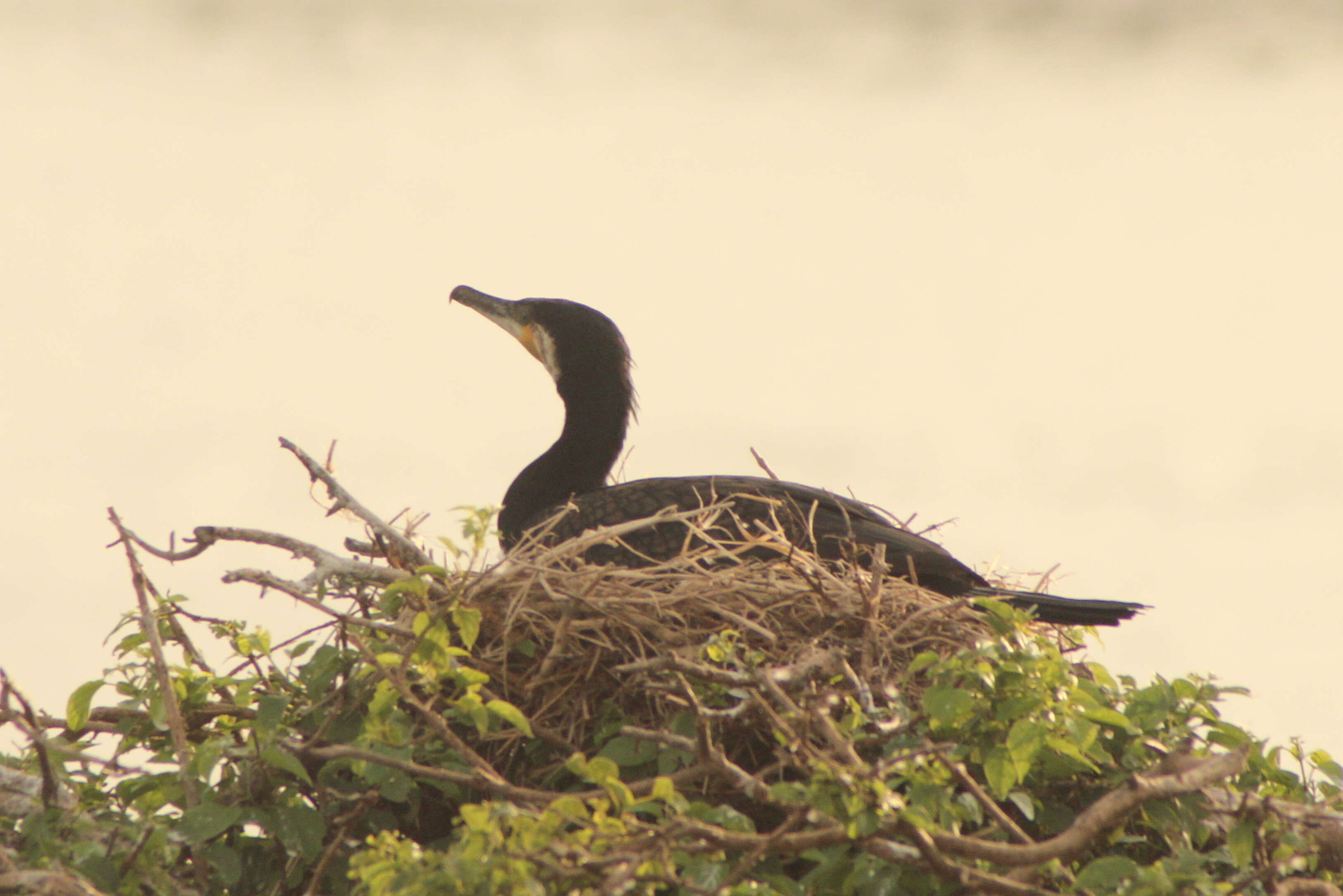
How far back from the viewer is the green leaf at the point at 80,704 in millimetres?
2754

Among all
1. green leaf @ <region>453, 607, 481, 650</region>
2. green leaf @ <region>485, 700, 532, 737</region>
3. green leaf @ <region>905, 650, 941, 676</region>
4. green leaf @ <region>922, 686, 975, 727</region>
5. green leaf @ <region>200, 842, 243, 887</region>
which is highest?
green leaf @ <region>905, 650, 941, 676</region>

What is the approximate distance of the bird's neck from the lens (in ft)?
17.4

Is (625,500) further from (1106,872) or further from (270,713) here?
(1106,872)

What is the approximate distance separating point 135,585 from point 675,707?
1.11 meters

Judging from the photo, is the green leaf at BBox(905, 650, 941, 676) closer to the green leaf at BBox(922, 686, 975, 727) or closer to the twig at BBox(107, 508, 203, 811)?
the green leaf at BBox(922, 686, 975, 727)

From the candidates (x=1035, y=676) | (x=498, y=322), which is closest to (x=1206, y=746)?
(x=1035, y=676)

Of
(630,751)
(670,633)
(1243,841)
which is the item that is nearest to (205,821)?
(630,751)

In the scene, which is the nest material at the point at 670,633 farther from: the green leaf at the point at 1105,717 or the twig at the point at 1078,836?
the twig at the point at 1078,836

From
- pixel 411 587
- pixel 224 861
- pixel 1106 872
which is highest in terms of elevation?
pixel 411 587

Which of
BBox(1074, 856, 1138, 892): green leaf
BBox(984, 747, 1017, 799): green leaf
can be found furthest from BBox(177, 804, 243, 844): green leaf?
BBox(1074, 856, 1138, 892): green leaf

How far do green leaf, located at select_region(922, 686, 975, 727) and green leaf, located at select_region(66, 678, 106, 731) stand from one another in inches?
64.2

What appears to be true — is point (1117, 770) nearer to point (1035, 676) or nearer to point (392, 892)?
point (1035, 676)

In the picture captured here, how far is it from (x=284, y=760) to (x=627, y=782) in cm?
68

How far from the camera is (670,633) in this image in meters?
3.16
